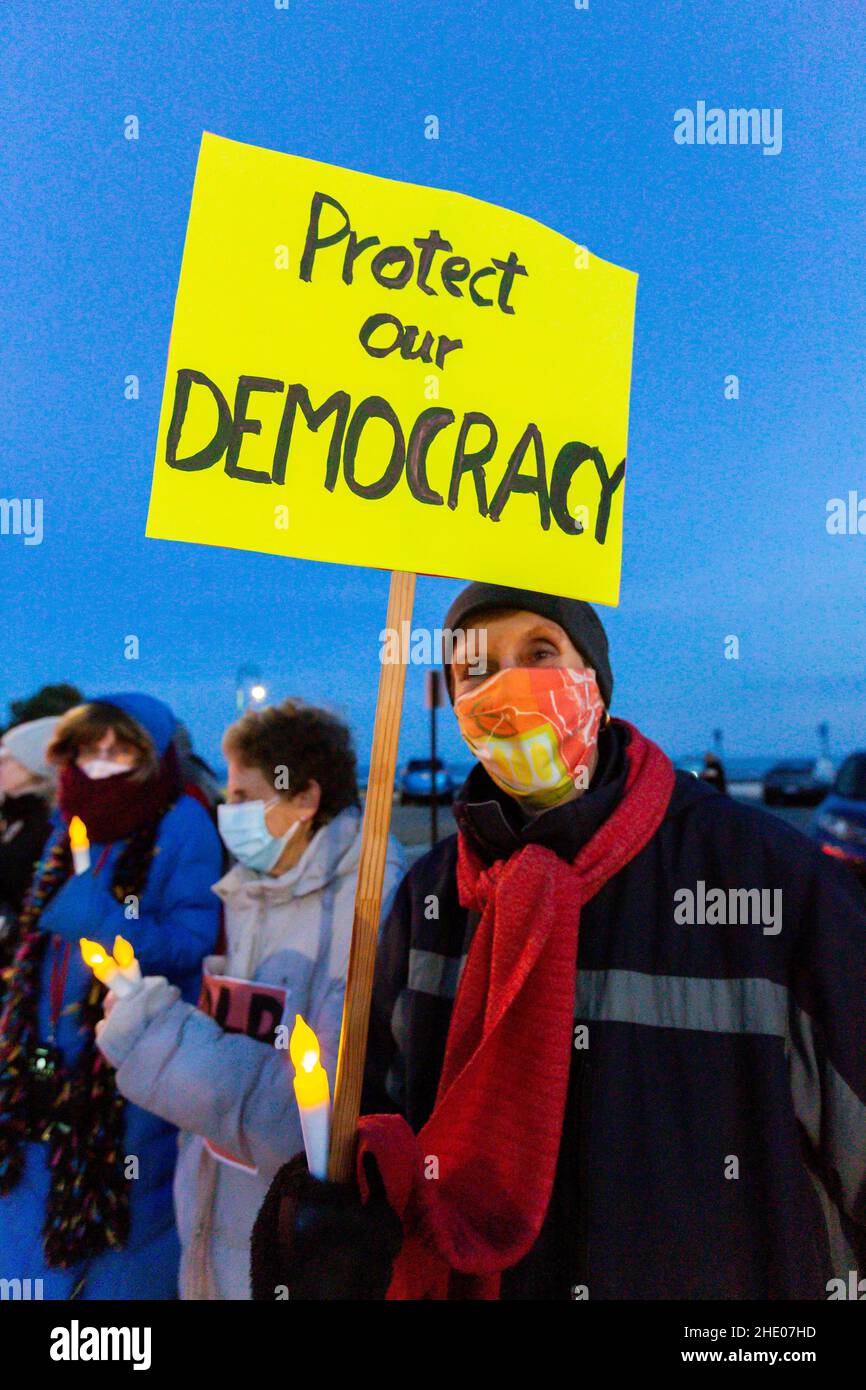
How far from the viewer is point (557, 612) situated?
1.71 meters

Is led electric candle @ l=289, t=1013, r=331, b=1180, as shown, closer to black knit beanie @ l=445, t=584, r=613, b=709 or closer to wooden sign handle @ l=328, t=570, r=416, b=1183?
wooden sign handle @ l=328, t=570, r=416, b=1183

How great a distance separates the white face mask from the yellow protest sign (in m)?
1.89

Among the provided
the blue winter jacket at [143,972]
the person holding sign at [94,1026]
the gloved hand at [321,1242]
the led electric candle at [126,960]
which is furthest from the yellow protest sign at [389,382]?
the blue winter jacket at [143,972]

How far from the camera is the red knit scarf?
1393 millimetres

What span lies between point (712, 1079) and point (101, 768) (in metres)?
2.29

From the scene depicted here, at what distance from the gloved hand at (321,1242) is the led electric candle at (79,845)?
1.61 m

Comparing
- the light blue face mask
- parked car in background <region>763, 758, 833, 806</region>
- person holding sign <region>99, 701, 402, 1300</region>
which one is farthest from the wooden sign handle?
parked car in background <region>763, 758, 833, 806</region>

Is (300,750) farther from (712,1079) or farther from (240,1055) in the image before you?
→ (712,1079)

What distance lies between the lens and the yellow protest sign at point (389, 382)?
1395 mm

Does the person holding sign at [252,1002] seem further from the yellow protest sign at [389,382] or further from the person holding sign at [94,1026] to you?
the yellow protest sign at [389,382]

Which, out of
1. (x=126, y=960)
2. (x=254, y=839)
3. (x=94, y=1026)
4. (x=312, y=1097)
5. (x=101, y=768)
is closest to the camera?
(x=312, y=1097)

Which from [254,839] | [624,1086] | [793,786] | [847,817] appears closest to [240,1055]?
[254,839]
